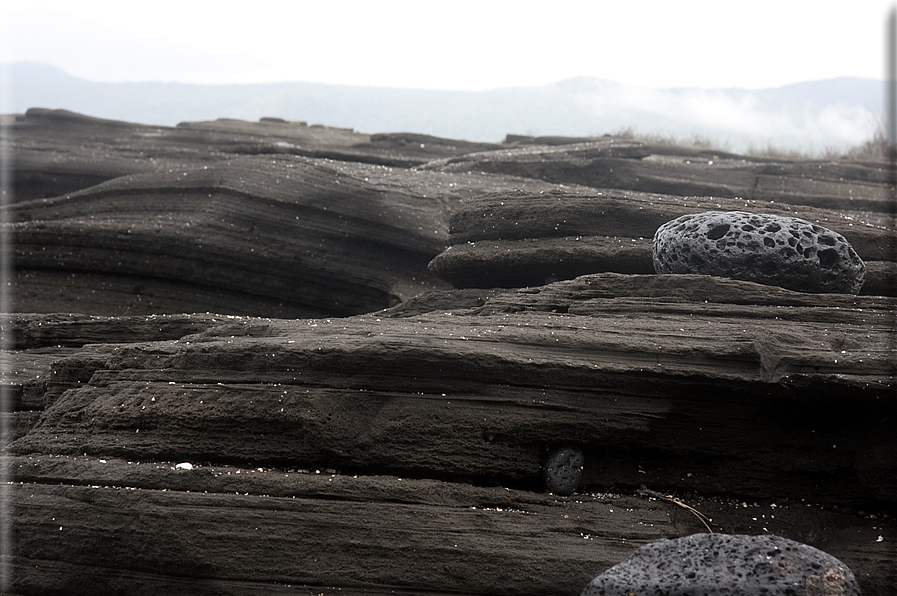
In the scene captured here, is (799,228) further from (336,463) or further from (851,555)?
(336,463)

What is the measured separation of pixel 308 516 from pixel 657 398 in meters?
2.87

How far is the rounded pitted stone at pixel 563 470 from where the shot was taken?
18.3ft

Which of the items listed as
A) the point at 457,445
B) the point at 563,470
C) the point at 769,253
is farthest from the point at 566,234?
the point at 457,445

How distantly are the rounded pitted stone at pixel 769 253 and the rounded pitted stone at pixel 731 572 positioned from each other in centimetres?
398

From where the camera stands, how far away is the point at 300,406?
5.60 m

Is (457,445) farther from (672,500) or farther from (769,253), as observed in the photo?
(769,253)

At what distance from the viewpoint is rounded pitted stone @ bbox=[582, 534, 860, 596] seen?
402cm

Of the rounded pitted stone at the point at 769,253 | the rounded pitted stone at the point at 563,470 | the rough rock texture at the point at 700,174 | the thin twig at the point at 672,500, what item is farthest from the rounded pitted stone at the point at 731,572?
the rough rock texture at the point at 700,174

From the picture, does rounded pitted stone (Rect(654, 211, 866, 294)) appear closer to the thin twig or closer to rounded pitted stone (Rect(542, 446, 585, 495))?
the thin twig

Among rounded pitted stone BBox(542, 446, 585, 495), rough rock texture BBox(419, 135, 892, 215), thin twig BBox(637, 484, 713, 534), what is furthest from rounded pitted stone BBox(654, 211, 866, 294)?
rough rock texture BBox(419, 135, 892, 215)

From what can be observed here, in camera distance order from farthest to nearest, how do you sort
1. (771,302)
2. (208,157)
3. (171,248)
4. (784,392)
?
(208,157), (171,248), (771,302), (784,392)

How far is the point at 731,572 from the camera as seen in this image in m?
4.10

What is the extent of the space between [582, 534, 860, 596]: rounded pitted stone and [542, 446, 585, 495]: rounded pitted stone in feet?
3.72

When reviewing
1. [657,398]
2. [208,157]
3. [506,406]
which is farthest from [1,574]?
[208,157]
